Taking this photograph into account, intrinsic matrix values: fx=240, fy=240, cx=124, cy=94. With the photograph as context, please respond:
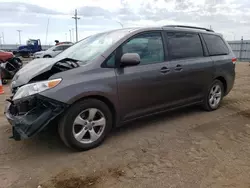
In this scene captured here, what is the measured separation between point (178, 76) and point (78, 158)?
2.18 m

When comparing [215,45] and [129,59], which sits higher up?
[215,45]

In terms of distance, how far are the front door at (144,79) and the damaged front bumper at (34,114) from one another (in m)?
0.97

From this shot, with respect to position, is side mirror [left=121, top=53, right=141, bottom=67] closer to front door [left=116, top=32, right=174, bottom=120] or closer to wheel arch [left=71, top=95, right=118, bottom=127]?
front door [left=116, top=32, right=174, bottom=120]

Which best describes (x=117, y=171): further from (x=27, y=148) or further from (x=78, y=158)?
(x=27, y=148)

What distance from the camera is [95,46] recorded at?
3770mm

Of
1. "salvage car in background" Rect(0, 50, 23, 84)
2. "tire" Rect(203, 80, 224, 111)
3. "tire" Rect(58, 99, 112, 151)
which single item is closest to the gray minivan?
"tire" Rect(58, 99, 112, 151)

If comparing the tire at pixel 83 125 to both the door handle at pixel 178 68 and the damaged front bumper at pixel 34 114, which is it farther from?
the door handle at pixel 178 68

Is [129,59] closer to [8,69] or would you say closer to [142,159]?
[142,159]

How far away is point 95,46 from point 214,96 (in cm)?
280

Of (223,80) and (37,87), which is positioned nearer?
(37,87)

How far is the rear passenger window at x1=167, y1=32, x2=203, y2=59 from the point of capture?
162 inches

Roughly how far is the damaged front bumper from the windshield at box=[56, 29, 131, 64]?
2.77 ft

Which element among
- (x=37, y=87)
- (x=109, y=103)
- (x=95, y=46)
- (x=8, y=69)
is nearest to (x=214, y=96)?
(x=109, y=103)

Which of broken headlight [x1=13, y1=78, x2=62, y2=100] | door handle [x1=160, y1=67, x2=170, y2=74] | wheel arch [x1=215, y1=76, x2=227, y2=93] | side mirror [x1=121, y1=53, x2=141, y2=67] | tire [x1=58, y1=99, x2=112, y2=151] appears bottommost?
tire [x1=58, y1=99, x2=112, y2=151]
